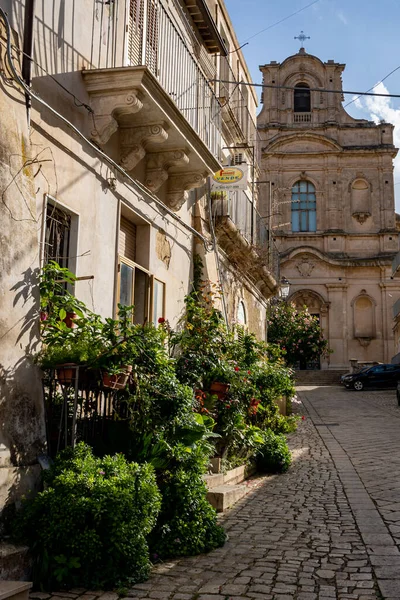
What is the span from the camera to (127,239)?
8.85 meters

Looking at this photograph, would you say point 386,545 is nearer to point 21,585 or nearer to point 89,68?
point 21,585

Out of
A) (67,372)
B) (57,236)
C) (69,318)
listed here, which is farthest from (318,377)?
(67,372)

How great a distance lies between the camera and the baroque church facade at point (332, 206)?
42312 millimetres

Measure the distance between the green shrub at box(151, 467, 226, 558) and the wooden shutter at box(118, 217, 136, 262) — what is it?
12.5 ft

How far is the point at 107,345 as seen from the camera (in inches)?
216

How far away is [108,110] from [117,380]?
3547mm

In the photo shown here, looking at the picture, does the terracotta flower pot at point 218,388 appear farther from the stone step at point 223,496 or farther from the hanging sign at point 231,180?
the hanging sign at point 231,180

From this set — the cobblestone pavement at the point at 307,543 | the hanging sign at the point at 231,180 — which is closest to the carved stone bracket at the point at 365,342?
the hanging sign at the point at 231,180

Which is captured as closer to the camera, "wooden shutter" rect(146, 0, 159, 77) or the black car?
"wooden shutter" rect(146, 0, 159, 77)

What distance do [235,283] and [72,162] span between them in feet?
26.2

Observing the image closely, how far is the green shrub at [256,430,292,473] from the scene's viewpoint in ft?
29.6

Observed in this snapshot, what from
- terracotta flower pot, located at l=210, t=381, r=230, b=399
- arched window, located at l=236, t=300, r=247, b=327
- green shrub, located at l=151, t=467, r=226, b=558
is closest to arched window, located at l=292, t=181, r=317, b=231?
arched window, located at l=236, t=300, r=247, b=327

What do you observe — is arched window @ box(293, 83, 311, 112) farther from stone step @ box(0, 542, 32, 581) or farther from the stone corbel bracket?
stone step @ box(0, 542, 32, 581)

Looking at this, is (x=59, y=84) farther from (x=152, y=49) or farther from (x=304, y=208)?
(x=304, y=208)
